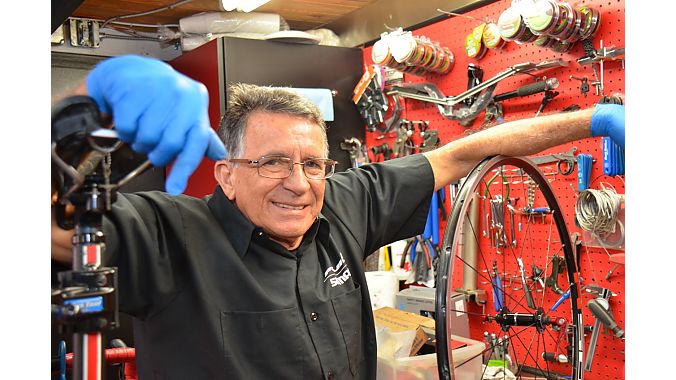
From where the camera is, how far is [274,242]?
156 cm

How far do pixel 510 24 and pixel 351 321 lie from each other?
1.37 m

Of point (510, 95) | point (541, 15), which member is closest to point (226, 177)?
point (541, 15)

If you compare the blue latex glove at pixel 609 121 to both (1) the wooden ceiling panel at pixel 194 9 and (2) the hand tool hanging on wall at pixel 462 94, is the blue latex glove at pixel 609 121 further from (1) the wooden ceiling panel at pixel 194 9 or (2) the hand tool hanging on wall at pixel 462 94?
(1) the wooden ceiling panel at pixel 194 9

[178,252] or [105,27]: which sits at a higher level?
[105,27]

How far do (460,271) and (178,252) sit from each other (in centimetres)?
191

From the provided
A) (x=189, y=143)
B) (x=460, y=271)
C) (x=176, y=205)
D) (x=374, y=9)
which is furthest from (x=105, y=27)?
(x=189, y=143)

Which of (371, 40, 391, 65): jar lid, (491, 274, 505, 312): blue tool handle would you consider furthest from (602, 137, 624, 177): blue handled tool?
(371, 40, 391, 65): jar lid

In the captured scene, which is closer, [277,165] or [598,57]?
[277,165]

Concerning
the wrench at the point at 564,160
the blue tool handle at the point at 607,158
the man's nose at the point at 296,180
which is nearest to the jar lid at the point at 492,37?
the wrench at the point at 564,160

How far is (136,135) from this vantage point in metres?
0.58

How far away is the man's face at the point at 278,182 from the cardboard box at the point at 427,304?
1252 millimetres

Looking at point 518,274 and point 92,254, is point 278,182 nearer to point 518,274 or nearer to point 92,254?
point 92,254

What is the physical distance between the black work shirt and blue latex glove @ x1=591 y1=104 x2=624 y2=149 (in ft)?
2.29
